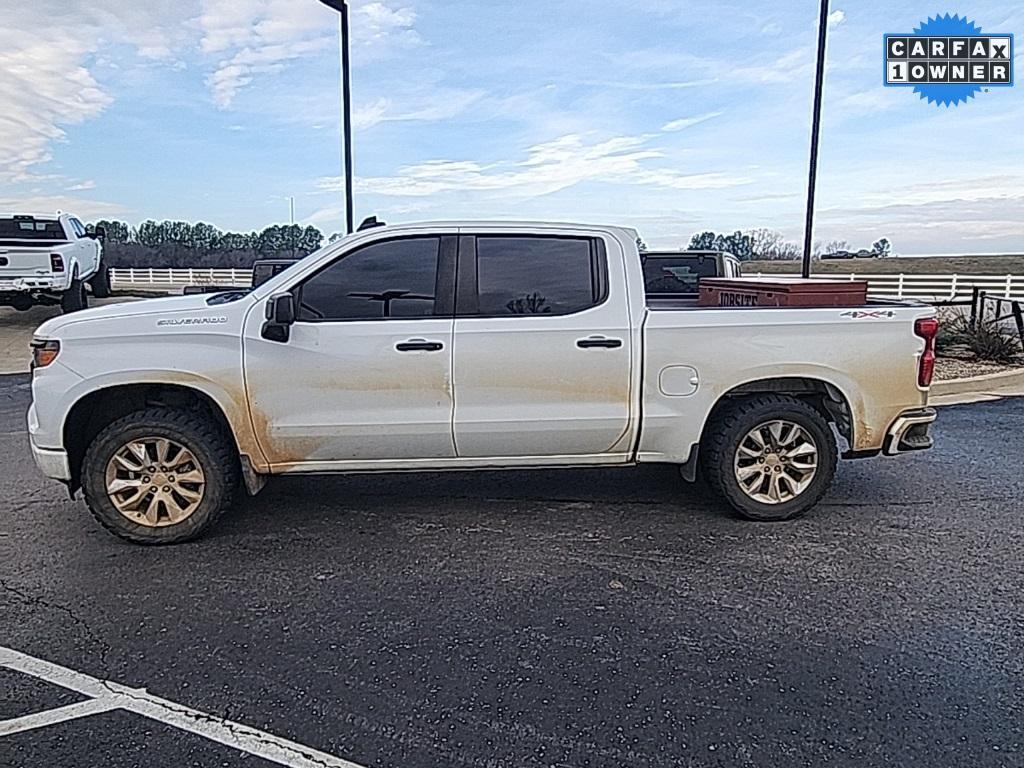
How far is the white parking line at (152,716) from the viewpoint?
9.15 feet

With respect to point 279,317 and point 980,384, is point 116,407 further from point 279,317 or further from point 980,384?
point 980,384

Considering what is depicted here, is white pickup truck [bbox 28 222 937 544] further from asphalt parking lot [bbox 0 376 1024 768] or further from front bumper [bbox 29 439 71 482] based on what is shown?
asphalt parking lot [bbox 0 376 1024 768]

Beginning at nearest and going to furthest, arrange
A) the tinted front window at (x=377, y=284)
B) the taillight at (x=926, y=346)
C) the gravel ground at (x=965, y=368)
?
the tinted front window at (x=377, y=284) → the taillight at (x=926, y=346) → the gravel ground at (x=965, y=368)

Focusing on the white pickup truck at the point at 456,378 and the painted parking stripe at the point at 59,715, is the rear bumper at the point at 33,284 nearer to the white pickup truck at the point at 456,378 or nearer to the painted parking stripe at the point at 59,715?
the white pickup truck at the point at 456,378

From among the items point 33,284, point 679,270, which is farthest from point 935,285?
point 33,284

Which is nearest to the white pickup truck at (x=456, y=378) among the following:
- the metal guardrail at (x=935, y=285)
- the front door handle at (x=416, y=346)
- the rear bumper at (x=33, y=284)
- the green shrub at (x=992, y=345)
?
the front door handle at (x=416, y=346)

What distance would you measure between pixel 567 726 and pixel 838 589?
6.29 ft

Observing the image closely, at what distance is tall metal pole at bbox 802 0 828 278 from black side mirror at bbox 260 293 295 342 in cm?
881

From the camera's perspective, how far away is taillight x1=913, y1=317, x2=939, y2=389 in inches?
199

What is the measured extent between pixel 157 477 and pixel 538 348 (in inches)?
92.4

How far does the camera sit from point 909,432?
5191 millimetres

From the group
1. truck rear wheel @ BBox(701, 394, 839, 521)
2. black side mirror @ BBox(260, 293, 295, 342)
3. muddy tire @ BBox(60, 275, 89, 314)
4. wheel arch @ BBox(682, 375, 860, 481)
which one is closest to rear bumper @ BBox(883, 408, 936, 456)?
wheel arch @ BBox(682, 375, 860, 481)

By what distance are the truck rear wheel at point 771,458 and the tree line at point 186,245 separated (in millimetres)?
34242

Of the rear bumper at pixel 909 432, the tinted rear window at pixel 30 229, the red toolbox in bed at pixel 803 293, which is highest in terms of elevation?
the tinted rear window at pixel 30 229
